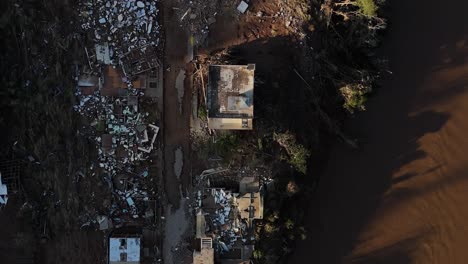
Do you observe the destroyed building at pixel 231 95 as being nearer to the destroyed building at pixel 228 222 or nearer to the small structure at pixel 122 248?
the destroyed building at pixel 228 222

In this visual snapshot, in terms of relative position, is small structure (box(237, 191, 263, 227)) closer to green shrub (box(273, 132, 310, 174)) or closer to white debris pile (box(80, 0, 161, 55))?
green shrub (box(273, 132, 310, 174))

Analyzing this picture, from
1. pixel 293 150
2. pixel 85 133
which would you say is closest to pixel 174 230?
pixel 85 133

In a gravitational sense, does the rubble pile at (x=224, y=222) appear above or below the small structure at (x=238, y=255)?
above

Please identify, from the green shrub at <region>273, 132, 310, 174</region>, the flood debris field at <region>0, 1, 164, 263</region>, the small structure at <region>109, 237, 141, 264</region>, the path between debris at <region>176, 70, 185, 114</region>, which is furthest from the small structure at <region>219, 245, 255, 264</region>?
the path between debris at <region>176, 70, 185, 114</region>

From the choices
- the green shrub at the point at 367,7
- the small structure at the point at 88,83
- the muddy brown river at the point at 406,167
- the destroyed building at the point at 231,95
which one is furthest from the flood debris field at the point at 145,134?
the muddy brown river at the point at 406,167

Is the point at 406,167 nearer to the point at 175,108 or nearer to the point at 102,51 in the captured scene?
the point at 175,108

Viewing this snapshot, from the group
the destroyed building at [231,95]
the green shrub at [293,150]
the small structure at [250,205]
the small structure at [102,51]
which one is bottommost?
Answer: the small structure at [250,205]
